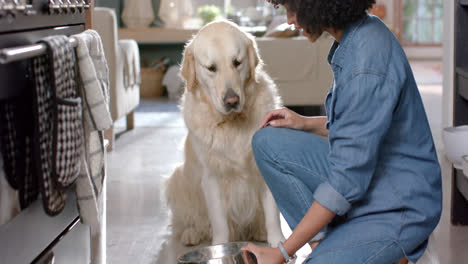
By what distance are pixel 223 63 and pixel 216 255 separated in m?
0.65

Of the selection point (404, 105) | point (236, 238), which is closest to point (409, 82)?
point (404, 105)

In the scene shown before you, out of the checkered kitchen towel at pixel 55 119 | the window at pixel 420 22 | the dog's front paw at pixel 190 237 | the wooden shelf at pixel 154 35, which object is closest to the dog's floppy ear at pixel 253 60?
the dog's front paw at pixel 190 237

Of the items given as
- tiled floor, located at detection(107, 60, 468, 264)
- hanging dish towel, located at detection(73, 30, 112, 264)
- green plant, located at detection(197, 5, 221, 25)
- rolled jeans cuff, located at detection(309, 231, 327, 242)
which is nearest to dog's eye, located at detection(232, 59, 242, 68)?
tiled floor, located at detection(107, 60, 468, 264)

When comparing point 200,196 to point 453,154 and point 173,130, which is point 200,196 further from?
point 173,130

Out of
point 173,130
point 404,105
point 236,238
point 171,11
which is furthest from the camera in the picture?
point 171,11

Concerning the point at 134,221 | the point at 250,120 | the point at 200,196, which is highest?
the point at 250,120

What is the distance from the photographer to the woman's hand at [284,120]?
5.63 ft

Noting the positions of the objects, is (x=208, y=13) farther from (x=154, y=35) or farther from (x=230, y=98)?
(x=230, y=98)

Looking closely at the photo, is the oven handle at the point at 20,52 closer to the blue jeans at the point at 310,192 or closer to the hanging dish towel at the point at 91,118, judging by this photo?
the hanging dish towel at the point at 91,118

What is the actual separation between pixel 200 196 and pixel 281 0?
112 centimetres

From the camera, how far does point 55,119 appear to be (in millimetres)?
1174

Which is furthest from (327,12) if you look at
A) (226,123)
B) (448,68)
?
(448,68)

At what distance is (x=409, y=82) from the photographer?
1360 mm

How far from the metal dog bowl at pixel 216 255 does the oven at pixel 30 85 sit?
44 cm
